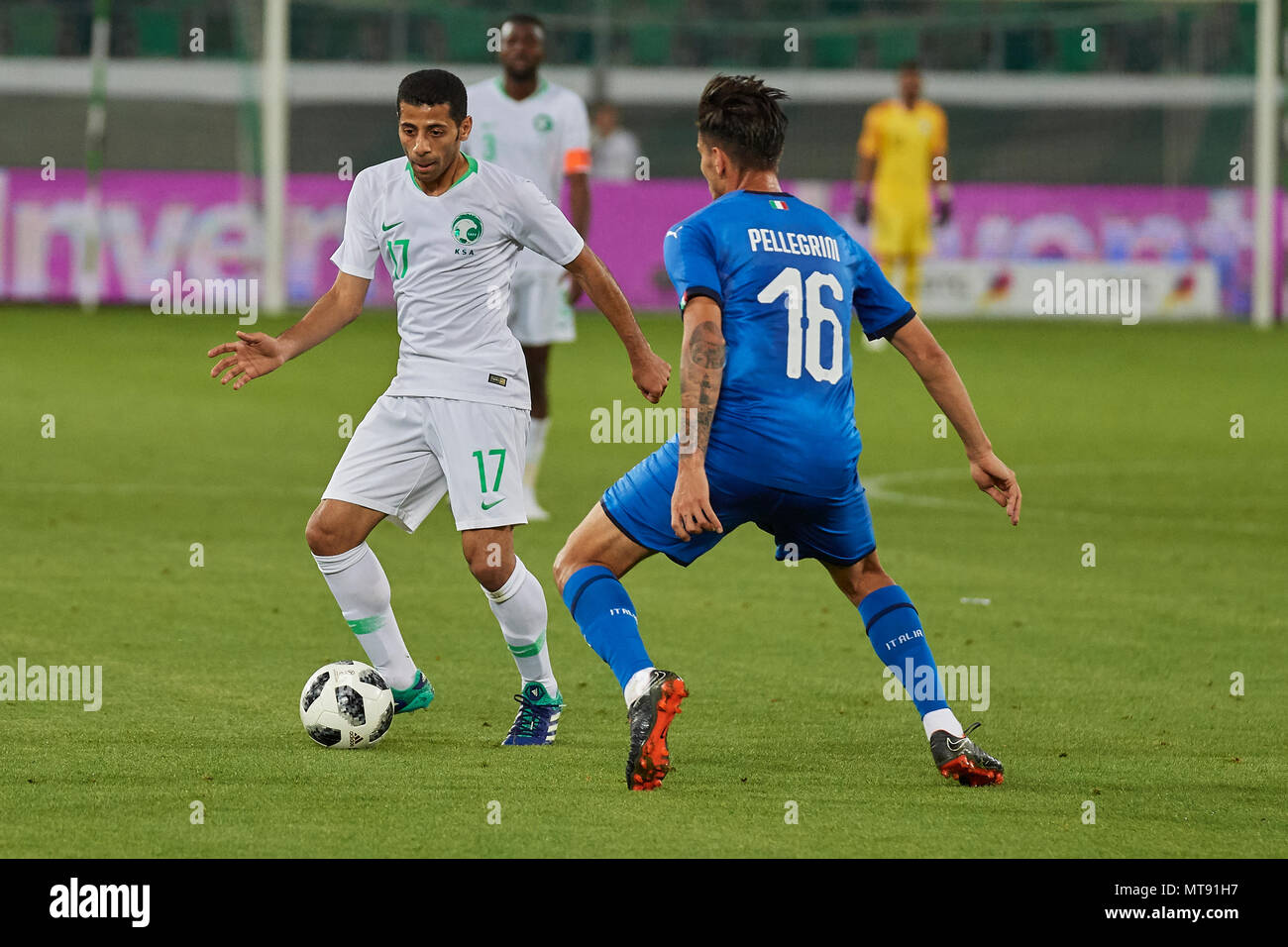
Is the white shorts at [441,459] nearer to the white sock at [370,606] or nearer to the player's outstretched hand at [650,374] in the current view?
the white sock at [370,606]

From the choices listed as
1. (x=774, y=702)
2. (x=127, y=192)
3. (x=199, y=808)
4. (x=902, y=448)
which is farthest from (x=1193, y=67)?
(x=199, y=808)

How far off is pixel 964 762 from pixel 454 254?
2.03 metres

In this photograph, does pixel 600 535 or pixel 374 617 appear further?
pixel 374 617

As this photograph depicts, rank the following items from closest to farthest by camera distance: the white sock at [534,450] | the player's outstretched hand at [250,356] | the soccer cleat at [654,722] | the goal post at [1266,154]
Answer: the soccer cleat at [654,722] < the player's outstretched hand at [250,356] < the white sock at [534,450] < the goal post at [1266,154]

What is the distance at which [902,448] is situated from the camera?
14500 millimetres

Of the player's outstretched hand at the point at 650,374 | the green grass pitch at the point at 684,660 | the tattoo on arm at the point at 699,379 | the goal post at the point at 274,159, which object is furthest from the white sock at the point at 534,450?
the goal post at the point at 274,159

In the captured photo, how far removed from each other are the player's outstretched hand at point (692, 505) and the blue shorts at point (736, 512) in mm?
109

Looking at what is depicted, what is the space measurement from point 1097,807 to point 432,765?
5.70ft

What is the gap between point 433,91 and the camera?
596 centimetres

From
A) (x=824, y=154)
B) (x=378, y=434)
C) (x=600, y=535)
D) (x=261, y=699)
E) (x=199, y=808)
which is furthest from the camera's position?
(x=824, y=154)

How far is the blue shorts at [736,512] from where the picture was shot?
555cm

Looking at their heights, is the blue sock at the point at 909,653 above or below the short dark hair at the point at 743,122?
below

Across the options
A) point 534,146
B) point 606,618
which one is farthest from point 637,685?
point 534,146

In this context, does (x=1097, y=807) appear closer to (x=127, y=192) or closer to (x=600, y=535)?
(x=600, y=535)
